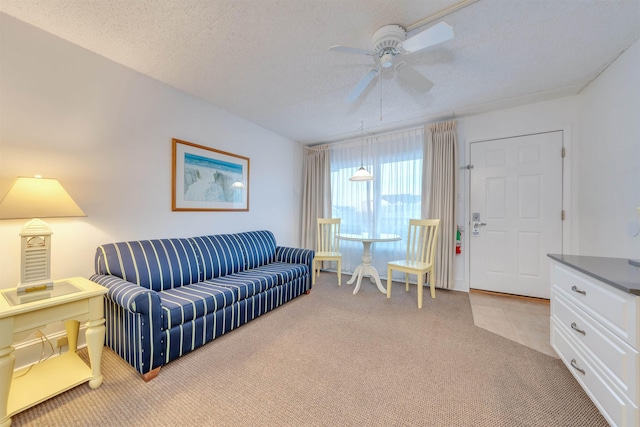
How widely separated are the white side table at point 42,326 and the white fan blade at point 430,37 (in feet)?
8.68

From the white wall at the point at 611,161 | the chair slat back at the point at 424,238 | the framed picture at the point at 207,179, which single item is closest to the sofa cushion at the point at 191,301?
the framed picture at the point at 207,179

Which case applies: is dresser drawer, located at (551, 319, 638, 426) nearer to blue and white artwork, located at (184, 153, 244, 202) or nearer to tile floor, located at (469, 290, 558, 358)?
tile floor, located at (469, 290, 558, 358)

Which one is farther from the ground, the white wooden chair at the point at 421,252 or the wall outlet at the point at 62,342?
the white wooden chair at the point at 421,252

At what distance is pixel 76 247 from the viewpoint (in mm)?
1931

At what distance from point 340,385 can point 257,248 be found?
198cm

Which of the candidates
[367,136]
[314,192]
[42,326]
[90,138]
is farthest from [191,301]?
[367,136]

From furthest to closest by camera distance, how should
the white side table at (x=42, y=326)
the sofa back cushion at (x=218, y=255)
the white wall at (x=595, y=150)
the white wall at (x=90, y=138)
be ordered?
the sofa back cushion at (x=218, y=255), the white wall at (x=595, y=150), the white wall at (x=90, y=138), the white side table at (x=42, y=326)

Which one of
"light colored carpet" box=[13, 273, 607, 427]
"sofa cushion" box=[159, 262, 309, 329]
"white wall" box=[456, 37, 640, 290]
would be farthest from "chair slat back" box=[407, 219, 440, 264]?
"sofa cushion" box=[159, 262, 309, 329]

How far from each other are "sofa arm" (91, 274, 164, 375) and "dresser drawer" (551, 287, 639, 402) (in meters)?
2.54

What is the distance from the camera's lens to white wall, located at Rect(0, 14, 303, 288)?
5.43 ft

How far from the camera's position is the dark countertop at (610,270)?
3.55ft

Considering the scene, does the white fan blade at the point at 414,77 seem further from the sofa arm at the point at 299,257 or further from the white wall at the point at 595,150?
the sofa arm at the point at 299,257

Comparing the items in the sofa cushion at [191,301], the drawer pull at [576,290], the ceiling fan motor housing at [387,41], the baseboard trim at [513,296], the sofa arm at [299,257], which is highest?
the ceiling fan motor housing at [387,41]

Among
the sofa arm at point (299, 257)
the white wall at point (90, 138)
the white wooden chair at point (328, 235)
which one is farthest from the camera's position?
the white wooden chair at point (328, 235)
